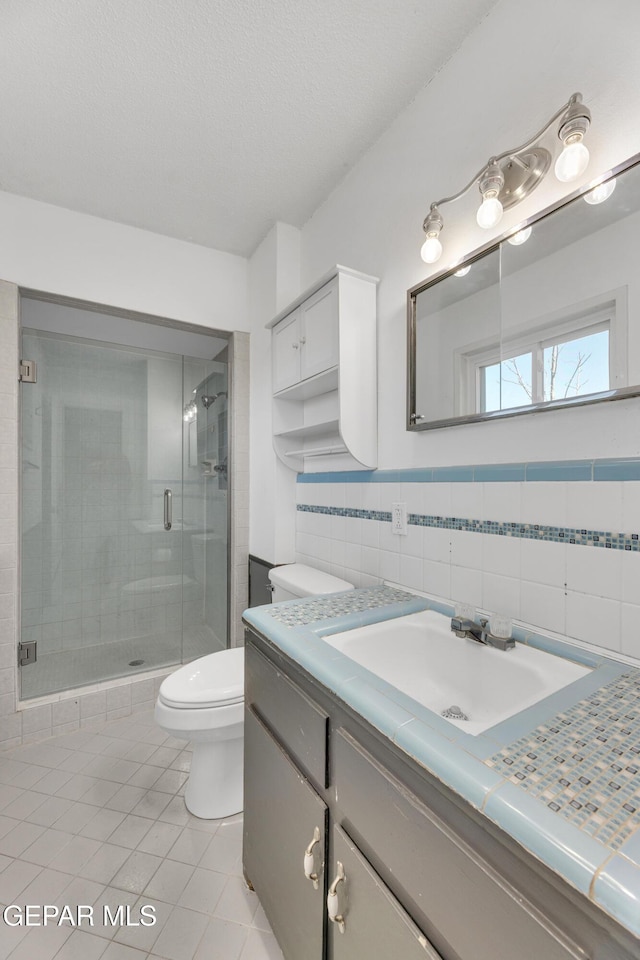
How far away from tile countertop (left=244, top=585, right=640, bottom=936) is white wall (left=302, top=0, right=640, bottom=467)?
0.54 metres

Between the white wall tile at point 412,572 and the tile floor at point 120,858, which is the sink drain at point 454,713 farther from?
the tile floor at point 120,858

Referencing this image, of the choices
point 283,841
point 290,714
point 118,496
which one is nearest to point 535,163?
point 290,714

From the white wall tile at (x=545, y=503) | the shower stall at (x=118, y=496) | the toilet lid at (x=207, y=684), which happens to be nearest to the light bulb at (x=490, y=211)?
the white wall tile at (x=545, y=503)

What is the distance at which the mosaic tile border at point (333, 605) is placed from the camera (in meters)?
1.13

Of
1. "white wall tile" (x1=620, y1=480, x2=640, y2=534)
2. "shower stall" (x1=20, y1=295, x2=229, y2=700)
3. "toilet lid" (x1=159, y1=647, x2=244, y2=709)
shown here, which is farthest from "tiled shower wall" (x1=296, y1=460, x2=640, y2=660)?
"shower stall" (x1=20, y1=295, x2=229, y2=700)

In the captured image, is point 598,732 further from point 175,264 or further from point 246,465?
point 175,264

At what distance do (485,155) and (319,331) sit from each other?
77 cm

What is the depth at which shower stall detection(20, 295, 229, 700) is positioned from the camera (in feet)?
7.03

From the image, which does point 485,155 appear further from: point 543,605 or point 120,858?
point 120,858

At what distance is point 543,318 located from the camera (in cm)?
104

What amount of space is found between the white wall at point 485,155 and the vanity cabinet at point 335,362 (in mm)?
57

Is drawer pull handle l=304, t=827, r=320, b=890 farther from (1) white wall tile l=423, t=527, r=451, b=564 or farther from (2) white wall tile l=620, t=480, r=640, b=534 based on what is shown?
(2) white wall tile l=620, t=480, r=640, b=534

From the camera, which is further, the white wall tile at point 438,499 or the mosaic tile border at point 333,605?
the white wall tile at point 438,499

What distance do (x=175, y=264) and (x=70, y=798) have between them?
2577mm
